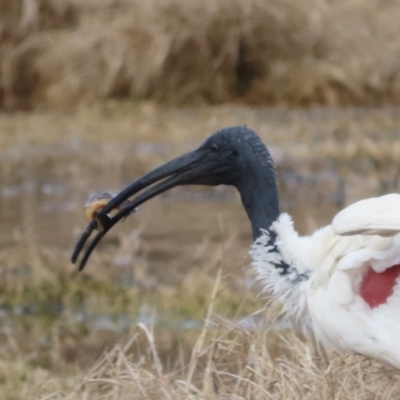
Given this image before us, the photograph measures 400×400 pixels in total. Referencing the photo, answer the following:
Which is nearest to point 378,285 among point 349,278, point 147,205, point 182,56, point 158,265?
point 349,278

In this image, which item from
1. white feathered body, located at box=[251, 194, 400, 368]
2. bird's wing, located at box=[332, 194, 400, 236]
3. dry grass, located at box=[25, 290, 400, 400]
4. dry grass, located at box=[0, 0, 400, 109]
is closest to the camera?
bird's wing, located at box=[332, 194, 400, 236]

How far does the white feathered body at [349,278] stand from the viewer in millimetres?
3932

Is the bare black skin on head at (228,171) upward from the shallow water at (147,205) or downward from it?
upward

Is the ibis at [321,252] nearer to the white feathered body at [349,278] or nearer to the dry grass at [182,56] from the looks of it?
the white feathered body at [349,278]

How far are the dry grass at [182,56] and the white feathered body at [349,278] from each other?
11.2 m

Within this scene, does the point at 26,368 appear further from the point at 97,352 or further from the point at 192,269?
the point at 192,269

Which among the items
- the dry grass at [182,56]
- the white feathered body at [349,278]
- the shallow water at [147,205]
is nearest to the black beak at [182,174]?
the white feathered body at [349,278]

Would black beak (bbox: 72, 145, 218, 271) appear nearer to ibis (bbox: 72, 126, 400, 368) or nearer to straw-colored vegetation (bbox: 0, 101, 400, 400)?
ibis (bbox: 72, 126, 400, 368)

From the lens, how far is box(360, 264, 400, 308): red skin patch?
13.0 feet

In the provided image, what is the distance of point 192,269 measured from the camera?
326 inches

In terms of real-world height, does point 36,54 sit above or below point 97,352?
above

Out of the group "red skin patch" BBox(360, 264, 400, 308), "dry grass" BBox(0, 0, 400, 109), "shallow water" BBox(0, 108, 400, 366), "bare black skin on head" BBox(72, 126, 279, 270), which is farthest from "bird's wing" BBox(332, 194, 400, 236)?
"dry grass" BBox(0, 0, 400, 109)

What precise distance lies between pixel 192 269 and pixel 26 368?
239cm

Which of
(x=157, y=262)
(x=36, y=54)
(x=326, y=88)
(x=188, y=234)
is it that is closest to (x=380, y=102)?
(x=326, y=88)
